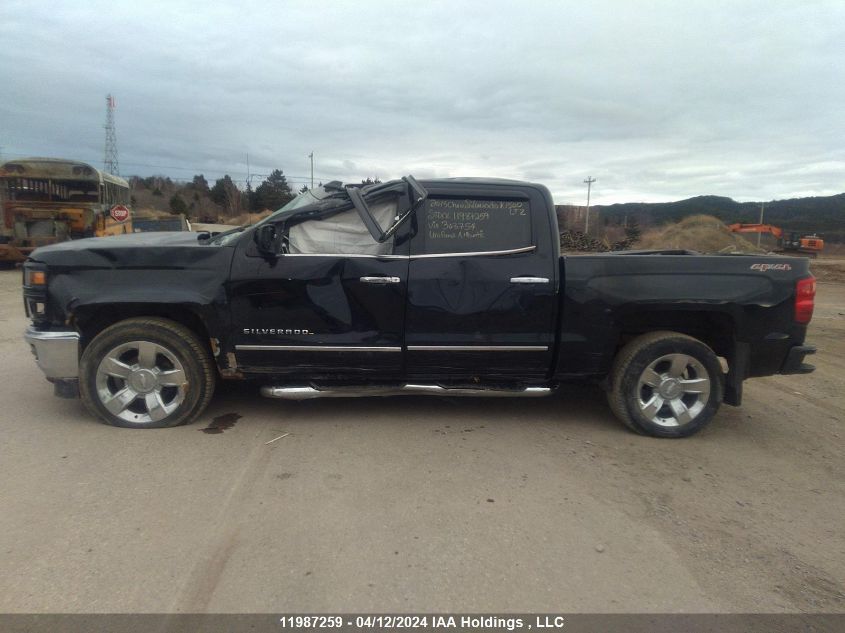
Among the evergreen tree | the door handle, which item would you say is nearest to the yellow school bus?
the door handle

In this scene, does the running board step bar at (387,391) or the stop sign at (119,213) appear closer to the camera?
the running board step bar at (387,391)

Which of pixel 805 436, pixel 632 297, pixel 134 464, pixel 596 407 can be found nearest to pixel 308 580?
pixel 134 464

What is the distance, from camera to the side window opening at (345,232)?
14.0 ft

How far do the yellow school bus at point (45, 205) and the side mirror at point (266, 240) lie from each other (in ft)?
44.6

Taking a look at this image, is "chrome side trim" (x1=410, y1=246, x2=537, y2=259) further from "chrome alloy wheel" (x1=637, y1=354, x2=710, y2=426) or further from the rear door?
"chrome alloy wheel" (x1=637, y1=354, x2=710, y2=426)

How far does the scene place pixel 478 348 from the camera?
4.32 meters

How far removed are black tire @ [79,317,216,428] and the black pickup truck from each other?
0.04ft

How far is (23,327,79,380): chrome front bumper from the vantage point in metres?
4.09

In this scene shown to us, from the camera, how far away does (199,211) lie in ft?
152

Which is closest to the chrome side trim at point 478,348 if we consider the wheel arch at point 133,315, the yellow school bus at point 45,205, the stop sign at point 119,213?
the wheel arch at point 133,315

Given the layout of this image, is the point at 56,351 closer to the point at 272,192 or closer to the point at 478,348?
the point at 478,348

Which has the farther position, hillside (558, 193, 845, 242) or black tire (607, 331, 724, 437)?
hillside (558, 193, 845, 242)

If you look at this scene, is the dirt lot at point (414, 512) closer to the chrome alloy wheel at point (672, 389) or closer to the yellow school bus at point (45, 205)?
the chrome alloy wheel at point (672, 389)

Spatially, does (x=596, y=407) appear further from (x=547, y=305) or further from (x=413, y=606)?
(x=413, y=606)
